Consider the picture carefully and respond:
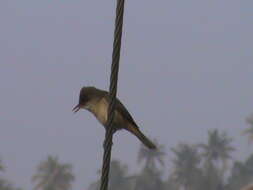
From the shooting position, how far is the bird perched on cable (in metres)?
5.75

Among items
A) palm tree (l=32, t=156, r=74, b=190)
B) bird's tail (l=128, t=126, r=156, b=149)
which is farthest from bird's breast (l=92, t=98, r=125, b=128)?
palm tree (l=32, t=156, r=74, b=190)

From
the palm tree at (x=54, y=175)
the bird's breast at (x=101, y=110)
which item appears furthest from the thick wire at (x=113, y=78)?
the palm tree at (x=54, y=175)

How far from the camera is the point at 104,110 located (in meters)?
6.21

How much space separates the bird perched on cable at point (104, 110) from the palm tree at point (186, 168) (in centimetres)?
10826

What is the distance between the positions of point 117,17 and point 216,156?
361ft

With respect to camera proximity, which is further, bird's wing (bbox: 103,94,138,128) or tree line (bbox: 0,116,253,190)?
tree line (bbox: 0,116,253,190)

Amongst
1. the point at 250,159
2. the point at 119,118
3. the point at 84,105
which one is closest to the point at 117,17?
the point at 119,118

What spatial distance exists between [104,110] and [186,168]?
112534 millimetres

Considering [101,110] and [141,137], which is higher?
[101,110]

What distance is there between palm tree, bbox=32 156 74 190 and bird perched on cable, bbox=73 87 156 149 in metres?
98.5

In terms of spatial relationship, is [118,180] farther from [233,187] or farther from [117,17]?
[117,17]

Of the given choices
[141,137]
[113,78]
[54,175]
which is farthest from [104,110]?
[54,175]

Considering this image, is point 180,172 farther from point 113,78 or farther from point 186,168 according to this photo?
point 113,78

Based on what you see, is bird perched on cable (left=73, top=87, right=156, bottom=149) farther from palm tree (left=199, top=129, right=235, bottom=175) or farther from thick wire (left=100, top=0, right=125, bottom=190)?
palm tree (left=199, top=129, right=235, bottom=175)
